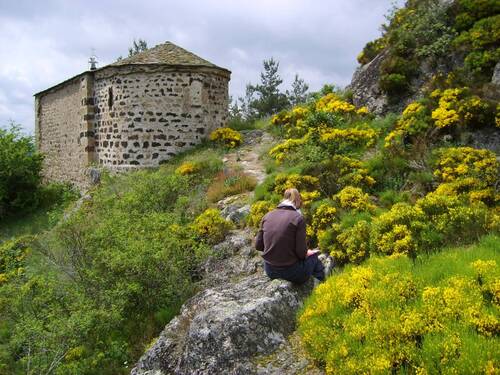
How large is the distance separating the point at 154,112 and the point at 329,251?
11.4m

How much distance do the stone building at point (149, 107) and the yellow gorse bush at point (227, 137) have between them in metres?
0.54

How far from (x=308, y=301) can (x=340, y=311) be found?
69cm

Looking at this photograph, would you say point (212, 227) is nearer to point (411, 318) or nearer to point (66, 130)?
point (411, 318)

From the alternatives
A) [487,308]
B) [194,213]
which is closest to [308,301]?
[487,308]

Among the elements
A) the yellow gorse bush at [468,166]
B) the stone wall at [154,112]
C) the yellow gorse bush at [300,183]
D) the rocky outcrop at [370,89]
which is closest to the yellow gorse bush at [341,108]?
the rocky outcrop at [370,89]

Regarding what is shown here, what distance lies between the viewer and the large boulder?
5.11 metres

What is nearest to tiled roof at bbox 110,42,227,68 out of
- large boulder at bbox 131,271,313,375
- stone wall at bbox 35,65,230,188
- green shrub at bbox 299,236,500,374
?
stone wall at bbox 35,65,230,188

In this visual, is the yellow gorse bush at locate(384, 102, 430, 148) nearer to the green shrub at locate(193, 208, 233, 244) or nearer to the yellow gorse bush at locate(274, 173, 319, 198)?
the yellow gorse bush at locate(274, 173, 319, 198)

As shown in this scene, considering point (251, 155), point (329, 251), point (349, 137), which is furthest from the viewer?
point (251, 155)

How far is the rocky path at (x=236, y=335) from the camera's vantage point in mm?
5016

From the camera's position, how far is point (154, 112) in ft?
55.7

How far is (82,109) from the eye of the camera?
1897 cm

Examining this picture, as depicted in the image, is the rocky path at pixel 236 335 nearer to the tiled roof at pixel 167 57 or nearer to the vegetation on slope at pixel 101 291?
the vegetation on slope at pixel 101 291

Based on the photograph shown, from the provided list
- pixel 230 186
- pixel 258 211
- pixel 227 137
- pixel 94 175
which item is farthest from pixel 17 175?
pixel 258 211
